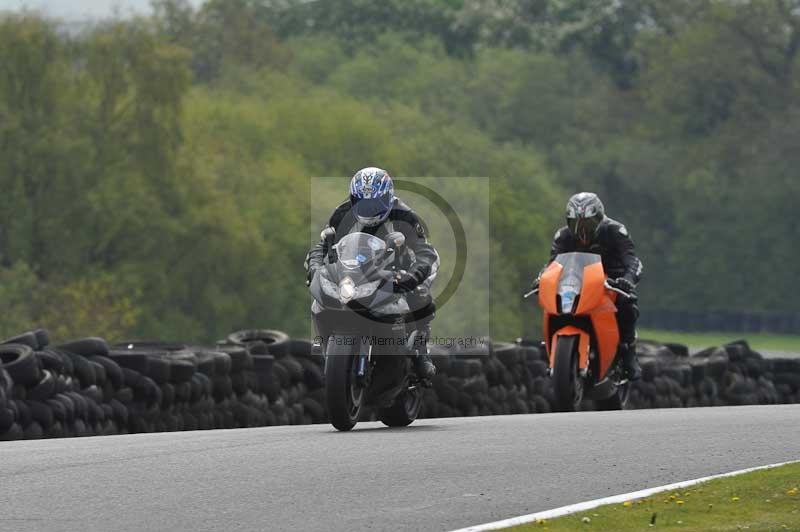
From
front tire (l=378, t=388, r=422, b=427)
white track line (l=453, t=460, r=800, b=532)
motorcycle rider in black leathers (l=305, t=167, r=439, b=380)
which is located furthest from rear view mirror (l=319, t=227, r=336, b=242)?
white track line (l=453, t=460, r=800, b=532)

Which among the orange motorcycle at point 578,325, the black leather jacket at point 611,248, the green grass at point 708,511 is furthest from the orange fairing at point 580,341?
the green grass at point 708,511

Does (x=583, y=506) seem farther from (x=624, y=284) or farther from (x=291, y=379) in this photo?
(x=291, y=379)

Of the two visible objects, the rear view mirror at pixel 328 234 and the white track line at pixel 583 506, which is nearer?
the white track line at pixel 583 506

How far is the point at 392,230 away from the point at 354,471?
3.41m

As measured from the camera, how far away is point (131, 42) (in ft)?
179

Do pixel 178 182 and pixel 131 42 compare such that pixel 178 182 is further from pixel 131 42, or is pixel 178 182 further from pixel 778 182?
pixel 778 182

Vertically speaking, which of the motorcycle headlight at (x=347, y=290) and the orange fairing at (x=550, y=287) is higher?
the motorcycle headlight at (x=347, y=290)

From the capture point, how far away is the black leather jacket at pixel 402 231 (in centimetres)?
1288

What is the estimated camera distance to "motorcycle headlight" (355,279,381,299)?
1247cm

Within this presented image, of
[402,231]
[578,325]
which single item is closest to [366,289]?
[402,231]

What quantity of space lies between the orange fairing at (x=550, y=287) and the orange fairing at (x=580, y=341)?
191 mm

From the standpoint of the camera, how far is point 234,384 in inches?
624

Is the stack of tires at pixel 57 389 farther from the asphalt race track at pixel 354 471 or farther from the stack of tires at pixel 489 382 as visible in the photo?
the stack of tires at pixel 489 382

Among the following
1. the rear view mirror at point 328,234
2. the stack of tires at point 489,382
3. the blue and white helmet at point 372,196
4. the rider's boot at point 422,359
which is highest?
the blue and white helmet at point 372,196
